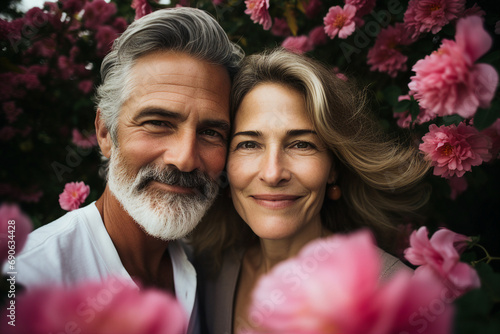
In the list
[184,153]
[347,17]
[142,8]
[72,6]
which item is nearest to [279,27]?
[347,17]

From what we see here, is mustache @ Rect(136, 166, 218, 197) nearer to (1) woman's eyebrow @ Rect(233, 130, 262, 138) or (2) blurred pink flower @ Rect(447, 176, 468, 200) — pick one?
(1) woman's eyebrow @ Rect(233, 130, 262, 138)

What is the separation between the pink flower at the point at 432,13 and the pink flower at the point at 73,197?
2018 mm

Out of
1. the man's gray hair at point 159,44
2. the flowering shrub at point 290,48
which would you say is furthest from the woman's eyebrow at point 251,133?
the flowering shrub at point 290,48

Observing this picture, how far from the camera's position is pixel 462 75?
0.96 m

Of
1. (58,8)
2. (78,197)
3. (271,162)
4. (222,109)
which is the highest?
(58,8)

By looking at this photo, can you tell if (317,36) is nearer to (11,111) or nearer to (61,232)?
(61,232)

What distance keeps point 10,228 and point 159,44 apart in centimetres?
148

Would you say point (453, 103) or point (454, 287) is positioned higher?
point (453, 103)

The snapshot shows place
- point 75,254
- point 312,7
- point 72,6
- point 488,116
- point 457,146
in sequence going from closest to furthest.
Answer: point 488,116 < point 457,146 < point 75,254 < point 312,7 < point 72,6

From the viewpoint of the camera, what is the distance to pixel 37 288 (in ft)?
1.88

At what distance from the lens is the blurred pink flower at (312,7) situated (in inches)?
96.0

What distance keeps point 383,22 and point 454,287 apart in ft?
5.62

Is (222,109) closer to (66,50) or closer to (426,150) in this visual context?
(426,150)

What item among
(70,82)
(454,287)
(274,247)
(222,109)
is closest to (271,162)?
(222,109)
